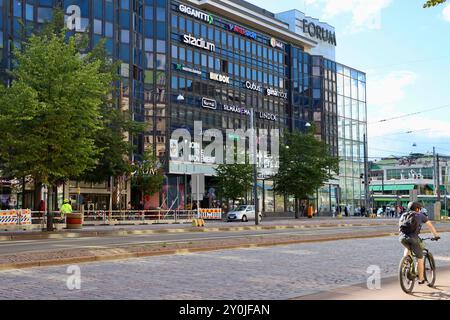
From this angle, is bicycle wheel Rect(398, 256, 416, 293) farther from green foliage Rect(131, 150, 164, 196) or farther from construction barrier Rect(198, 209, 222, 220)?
green foliage Rect(131, 150, 164, 196)

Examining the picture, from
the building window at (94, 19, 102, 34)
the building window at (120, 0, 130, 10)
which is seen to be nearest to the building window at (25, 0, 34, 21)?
the building window at (94, 19, 102, 34)

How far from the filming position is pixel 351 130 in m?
92.0

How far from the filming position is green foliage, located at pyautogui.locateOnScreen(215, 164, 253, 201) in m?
57.2

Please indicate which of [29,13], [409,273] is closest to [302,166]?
[29,13]

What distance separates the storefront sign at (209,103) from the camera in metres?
65.3

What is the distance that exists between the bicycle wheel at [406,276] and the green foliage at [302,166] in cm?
5045

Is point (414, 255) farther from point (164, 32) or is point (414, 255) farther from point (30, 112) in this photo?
point (164, 32)

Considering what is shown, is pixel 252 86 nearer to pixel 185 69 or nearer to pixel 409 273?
pixel 185 69

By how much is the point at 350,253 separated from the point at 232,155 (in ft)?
140

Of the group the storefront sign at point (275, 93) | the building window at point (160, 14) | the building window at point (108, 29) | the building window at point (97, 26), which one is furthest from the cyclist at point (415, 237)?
the storefront sign at point (275, 93)

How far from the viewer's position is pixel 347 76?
92.2 meters

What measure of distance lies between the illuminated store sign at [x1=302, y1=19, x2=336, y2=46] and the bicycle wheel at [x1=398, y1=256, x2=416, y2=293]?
3159 inches

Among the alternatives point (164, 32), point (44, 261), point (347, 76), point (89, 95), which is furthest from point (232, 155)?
point (44, 261)
